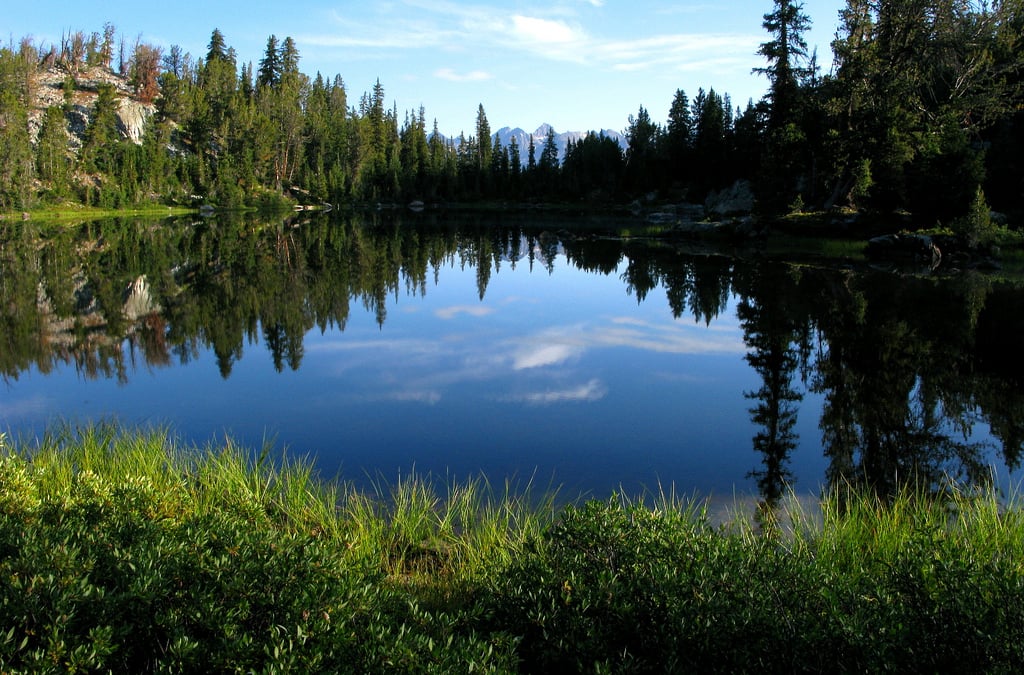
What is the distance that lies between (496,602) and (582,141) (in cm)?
10409

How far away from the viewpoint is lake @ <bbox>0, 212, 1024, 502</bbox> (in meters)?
8.39

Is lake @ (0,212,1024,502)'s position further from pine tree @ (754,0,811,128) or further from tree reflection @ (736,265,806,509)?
pine tree @ (754,0,811,128)

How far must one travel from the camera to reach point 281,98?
93188mm

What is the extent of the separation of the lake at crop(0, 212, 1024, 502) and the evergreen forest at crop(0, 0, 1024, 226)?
1236cm

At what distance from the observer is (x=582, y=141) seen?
103 m

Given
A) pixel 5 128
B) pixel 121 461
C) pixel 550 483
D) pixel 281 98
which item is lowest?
pixel 550 483

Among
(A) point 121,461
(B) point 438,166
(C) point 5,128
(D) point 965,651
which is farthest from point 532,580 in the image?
(B) point 438,166

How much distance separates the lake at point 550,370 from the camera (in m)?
8.39

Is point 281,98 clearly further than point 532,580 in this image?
Yes

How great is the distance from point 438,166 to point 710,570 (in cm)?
9927

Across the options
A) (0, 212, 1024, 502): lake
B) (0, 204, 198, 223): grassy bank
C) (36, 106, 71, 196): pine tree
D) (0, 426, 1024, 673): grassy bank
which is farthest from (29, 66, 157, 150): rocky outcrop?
(0, 426, 1024, 673): grassy bank

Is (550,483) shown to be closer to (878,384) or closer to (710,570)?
(710,570)

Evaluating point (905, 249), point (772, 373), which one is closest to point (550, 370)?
point (772, 373)

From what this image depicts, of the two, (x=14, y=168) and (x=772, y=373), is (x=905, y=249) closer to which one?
(x=772, y=373)
